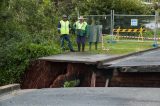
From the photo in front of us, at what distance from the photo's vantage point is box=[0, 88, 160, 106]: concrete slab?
909 cm

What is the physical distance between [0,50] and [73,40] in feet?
32.3

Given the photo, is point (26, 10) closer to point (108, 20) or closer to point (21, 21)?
point (21, 21)

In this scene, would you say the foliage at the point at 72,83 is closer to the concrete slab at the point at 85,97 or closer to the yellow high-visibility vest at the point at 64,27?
the concrete slab at the point at 85,97

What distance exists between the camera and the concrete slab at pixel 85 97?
9090 millimetres

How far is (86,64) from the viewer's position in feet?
50.9

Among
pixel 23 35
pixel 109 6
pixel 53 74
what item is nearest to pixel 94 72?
pixel 53 74

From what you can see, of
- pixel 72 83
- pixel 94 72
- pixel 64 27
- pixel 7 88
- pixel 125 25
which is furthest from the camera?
pixel 125 25

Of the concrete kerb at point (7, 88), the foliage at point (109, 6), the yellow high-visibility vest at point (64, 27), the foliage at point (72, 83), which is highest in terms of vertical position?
the foliage at point (109, 6)

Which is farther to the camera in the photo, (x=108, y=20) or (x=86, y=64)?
(x=108, y=20)

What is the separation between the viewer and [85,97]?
32.2 feet

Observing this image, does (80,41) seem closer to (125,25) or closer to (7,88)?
(125,25)

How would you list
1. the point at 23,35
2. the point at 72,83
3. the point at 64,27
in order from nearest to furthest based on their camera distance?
the point at 72,83 < the point at 23,35 < the point at 64,27

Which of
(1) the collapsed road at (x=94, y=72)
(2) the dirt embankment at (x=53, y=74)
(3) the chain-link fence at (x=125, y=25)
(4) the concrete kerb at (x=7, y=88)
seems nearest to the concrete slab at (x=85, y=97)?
(4) the concrete kerb at (x=7, y=88)

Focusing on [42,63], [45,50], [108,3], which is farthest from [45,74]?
→ [108,3]
